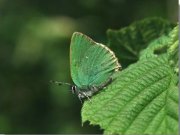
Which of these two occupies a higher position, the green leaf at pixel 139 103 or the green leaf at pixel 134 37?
the green leaf at pixel 134 37

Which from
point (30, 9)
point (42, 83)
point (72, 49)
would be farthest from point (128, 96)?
point (30, 9)

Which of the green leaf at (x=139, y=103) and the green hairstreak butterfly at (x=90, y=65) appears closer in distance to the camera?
the green leaf at (x=139, y=103)

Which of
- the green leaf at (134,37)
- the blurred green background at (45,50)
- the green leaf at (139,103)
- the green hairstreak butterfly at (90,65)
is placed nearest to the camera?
the green leaf at (139,103)

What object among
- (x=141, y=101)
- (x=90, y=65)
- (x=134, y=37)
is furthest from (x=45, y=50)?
(x=141, y=101)

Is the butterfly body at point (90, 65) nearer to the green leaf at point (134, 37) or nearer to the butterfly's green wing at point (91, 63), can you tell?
the butterfly's green wing at point (91, 63)

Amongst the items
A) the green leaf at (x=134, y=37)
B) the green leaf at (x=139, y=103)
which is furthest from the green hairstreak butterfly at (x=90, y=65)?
the green leaf at (x=134, y=37)

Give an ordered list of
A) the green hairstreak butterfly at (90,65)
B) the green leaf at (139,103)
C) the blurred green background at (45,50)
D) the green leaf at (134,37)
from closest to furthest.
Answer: the green leaf at (139,103) < the green hairstreak butterfly at (90,65) < the green leaf at (134,37) < the blurred green background at (45,50)

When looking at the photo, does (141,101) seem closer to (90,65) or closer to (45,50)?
(90,65)
